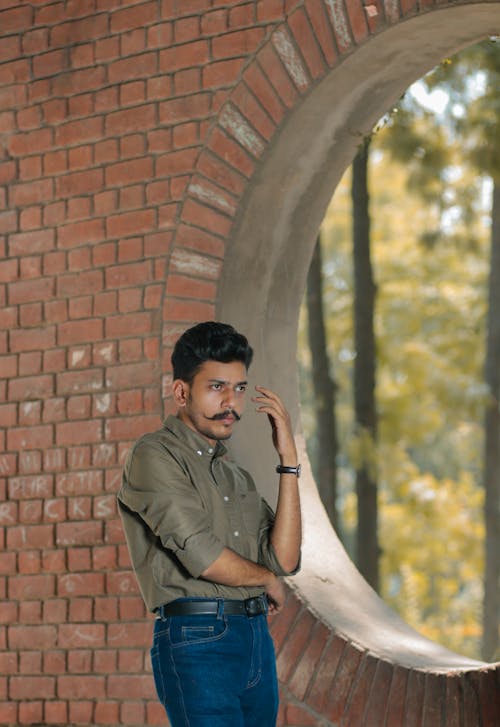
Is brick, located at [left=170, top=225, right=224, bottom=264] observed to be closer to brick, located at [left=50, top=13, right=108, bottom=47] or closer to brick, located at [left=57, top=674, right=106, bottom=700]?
brick, located at [left=50, top=13, right=108, bottom=47]

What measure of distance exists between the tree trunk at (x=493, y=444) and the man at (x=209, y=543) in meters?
9.56

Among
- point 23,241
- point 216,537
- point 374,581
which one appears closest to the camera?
point 216,537

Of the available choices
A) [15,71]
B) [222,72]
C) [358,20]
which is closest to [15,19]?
[15,71]

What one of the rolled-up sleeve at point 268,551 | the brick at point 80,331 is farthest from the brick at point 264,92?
the rolled-up sleeve at point 268,551

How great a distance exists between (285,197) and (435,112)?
6.43m

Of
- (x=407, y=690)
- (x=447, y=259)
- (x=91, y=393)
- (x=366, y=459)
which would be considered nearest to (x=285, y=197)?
(x=91, y=393)

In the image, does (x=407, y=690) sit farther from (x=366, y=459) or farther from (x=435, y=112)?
(x=435, y=112)

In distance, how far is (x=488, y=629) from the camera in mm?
12578

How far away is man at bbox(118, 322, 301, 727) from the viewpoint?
3055 millimetres

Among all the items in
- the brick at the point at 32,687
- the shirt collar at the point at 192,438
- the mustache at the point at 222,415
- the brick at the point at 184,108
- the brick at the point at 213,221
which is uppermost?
the brick at the point at 184,108

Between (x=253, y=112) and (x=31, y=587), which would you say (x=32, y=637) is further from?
(x=253, y=112)

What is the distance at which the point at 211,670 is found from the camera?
304 centimetres

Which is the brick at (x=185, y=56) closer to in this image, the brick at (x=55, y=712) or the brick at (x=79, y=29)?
the brick at (x=79, y=29)

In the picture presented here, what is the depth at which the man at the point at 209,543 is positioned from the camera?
3055 millimetres
